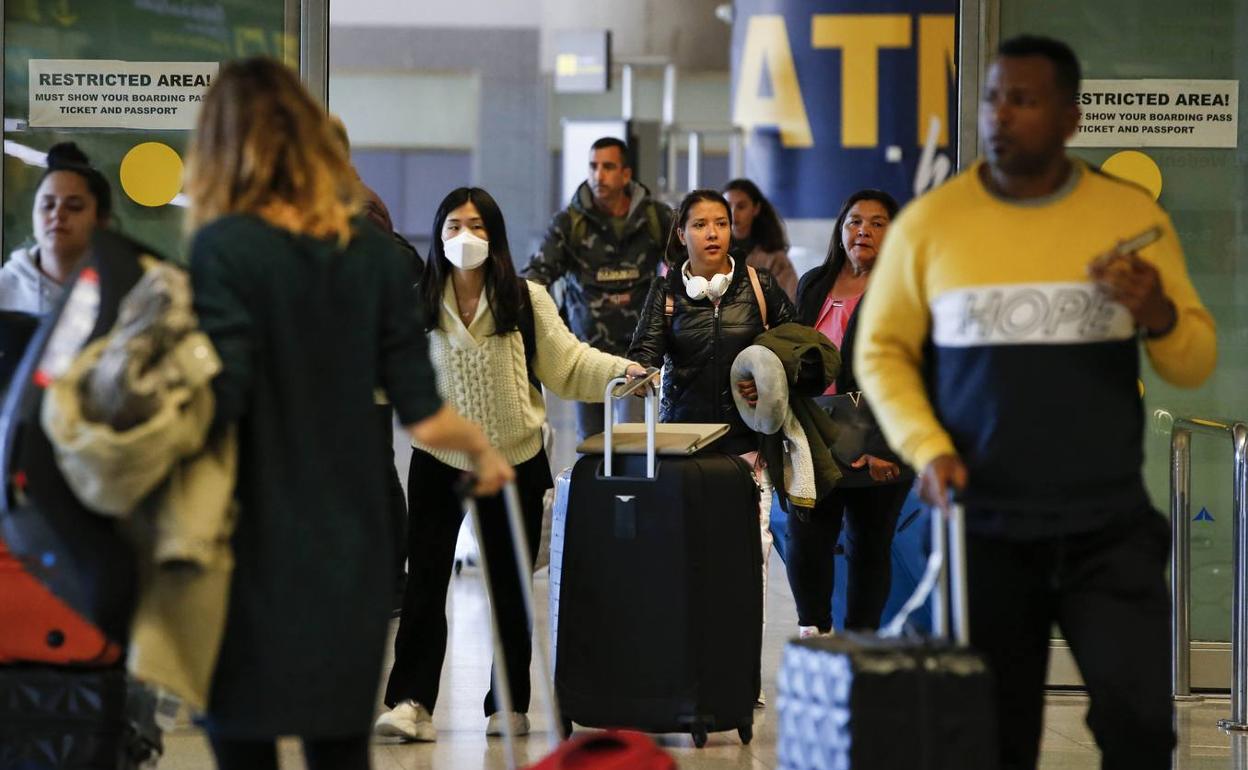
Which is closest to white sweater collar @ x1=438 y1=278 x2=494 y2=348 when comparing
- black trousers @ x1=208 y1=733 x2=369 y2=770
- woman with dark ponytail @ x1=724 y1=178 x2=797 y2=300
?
black trousers @ x1=208 y1=733 x2=369 y2=770

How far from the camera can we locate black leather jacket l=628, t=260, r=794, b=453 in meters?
6.12

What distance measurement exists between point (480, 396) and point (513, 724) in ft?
3.25

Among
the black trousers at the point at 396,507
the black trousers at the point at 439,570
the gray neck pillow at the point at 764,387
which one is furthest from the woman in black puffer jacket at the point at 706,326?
the black trousers at the point at 396,507

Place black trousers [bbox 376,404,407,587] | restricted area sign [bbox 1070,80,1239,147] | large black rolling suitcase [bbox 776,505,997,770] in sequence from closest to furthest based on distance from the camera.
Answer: large black rolling suitcase [bbox 776,505,997,770], restricted area sign [bbox 1070,80,1239,147], black trousers [bbox 376,404,407,587]

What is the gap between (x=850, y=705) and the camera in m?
3.29

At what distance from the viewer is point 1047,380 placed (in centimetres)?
343

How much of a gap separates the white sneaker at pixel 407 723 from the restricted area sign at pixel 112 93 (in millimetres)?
2177

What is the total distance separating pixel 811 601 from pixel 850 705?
9.93ft

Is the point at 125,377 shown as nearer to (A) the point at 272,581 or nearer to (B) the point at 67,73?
(A) the point at 272,581

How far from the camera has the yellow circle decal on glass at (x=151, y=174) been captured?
6.35 metres

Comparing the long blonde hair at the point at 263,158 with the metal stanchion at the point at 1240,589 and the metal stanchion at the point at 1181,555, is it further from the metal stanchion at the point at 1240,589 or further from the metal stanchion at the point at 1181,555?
the metal stanchion at the point at 1181,555

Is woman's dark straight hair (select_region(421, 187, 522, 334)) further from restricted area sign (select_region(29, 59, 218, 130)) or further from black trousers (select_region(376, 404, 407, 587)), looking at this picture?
restricted area sign (select_region(29, 59, 218, 130))

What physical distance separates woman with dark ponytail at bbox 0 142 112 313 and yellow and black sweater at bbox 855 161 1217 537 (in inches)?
Answer: 73.1

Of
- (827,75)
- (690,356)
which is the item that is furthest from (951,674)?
(827,75)
